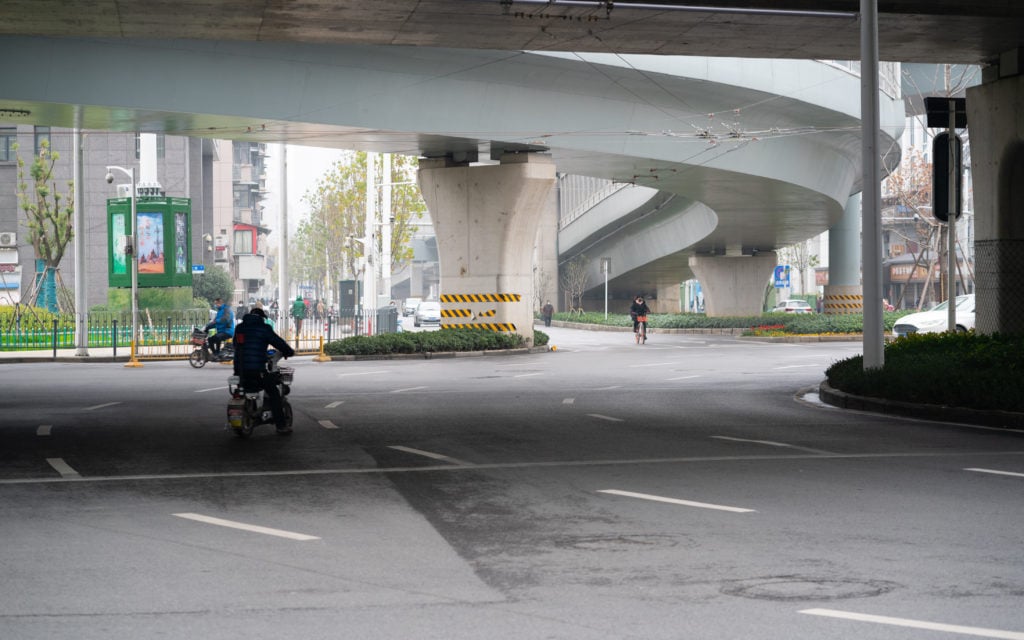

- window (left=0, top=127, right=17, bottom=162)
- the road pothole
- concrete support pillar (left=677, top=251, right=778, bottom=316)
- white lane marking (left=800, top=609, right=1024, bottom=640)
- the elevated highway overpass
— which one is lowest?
white lane marking (left=800, top=609, right=1024, bottom=640)

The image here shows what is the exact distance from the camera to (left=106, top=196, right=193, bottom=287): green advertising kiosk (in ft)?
147

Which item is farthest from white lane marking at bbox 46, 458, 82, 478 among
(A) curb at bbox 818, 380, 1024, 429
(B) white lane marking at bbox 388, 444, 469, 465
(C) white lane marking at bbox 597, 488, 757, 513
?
(A) curb at bbox 818, 380, 1024, 429

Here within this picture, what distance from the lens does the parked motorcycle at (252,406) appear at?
15.4 metres

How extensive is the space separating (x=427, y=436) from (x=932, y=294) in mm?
90462

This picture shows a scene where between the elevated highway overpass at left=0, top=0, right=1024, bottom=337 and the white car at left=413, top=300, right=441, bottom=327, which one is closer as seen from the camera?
the elevated highway overpass at left=0, top=0, right=1024, bottom=337

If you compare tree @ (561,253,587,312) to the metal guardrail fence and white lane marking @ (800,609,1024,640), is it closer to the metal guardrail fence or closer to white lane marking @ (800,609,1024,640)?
the metal guardrail fence

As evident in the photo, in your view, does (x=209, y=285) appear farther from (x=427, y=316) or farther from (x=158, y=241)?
(x=158, y=241)

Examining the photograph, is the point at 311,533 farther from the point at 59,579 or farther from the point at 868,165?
the point at 868,165

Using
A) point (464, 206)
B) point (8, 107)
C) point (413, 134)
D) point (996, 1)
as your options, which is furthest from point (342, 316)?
point (996, 1)

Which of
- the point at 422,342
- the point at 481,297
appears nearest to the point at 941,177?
the point at 422,342

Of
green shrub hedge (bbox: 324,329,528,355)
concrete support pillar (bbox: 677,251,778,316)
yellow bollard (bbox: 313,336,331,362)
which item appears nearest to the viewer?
yellow bollard (bbox: 313,336,331,362)

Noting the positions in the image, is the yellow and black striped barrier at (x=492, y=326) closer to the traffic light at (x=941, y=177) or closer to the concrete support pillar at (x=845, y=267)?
the traffic light at (x=941, y=177)

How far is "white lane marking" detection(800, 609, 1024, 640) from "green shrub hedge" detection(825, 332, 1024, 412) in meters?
11.0

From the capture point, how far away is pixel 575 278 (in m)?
82.8
